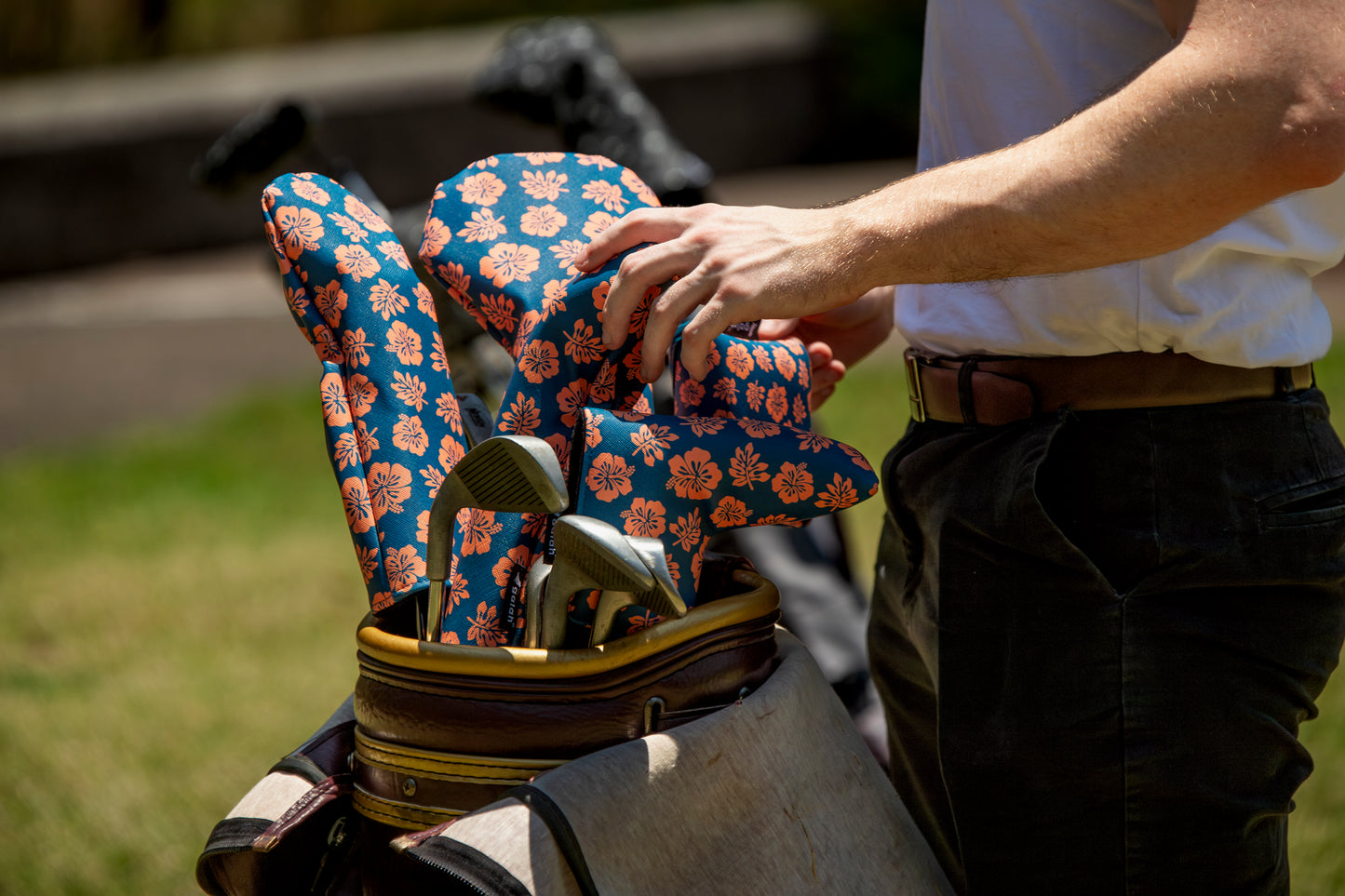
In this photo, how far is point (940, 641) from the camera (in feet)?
4.30

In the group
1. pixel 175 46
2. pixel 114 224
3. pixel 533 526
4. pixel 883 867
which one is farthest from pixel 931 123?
pixel 175 46

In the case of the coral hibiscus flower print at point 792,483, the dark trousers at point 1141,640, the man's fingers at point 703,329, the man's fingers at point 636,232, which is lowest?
the dark trousers at point 1141,640

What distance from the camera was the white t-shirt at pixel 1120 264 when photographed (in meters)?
1.15

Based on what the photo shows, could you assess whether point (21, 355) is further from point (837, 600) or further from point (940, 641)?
point (940, 641)

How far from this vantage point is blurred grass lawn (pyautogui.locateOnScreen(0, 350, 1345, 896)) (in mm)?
2643

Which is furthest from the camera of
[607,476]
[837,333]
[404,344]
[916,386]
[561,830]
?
[837,333]

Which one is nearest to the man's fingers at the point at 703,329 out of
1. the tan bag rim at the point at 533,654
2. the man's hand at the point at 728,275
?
the man's hand at the point at 728,275

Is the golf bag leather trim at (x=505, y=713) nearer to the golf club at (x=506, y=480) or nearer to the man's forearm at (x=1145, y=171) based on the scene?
the golf club at (x=506, y=480)

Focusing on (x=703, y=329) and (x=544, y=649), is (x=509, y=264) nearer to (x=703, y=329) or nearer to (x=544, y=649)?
(x=703, y=329)

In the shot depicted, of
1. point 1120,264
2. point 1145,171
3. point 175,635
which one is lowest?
point 175,635

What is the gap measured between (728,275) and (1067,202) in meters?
0.28

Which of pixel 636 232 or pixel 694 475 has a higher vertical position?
pixel 636 232

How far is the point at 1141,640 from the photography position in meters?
1.20

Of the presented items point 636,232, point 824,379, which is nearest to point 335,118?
point 824,379
